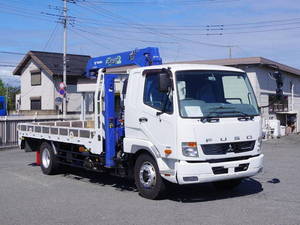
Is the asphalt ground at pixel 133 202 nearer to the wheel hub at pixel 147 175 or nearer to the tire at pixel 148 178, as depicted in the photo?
the tire at pixel 148 178

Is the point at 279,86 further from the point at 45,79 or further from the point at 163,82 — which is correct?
the point at 45,79

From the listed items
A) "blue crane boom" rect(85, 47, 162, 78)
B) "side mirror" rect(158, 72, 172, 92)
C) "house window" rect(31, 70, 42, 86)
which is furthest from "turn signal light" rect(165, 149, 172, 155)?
"house window" rect(31, 70, 42, 86)

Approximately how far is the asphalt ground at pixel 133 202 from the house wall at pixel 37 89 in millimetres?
30196

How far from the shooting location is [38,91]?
42.8 meters

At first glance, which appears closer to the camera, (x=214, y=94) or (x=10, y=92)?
(x=214, y=94)

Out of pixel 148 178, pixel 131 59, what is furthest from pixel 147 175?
pixel 131 59

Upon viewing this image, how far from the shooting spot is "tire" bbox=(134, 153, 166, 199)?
818cm

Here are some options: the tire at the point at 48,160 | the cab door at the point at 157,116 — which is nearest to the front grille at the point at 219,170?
the cab door at the point at 157,116

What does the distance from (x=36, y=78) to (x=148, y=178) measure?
120ft

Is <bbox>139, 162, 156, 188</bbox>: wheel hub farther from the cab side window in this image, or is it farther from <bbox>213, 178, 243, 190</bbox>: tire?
<bbox>213, 178, 243, 190</bbox>: tire

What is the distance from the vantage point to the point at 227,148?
313 inches

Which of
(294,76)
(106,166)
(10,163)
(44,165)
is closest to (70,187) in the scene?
(106,166)

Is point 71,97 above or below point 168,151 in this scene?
above

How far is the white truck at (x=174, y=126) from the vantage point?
769 centimetres
